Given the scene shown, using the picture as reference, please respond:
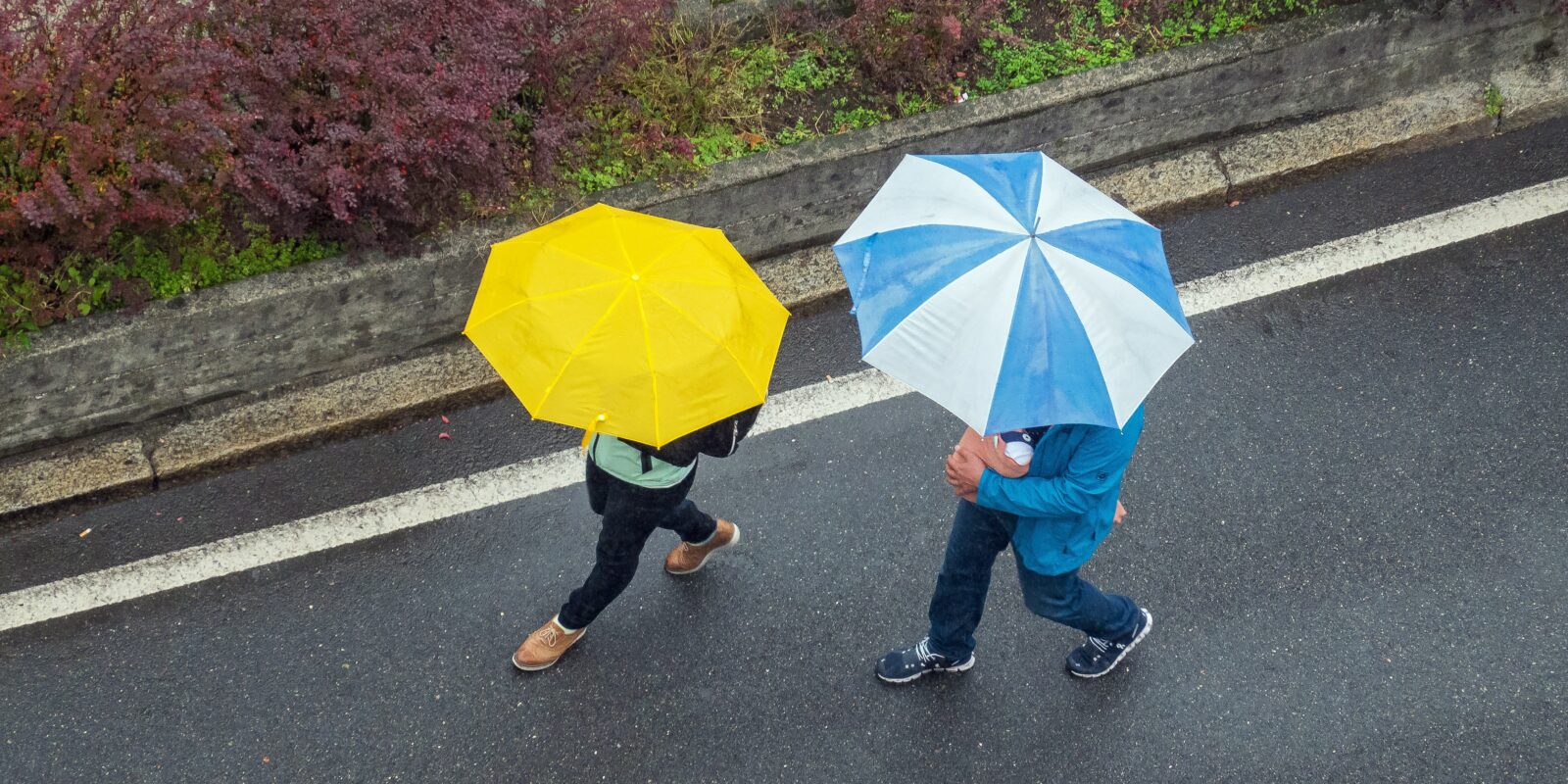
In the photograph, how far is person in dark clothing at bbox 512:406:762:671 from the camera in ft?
11.3

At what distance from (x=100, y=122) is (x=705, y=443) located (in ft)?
9.09

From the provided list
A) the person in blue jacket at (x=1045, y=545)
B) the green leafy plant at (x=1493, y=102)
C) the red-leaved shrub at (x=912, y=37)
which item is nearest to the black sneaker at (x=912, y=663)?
the person in blue jacket at (x=1045, y=545)

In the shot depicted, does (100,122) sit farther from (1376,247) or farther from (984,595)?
(1376,247)

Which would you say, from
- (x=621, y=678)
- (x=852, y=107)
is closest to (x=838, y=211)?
(x=852, y=107)

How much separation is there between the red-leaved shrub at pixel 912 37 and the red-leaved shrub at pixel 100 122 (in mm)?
2756

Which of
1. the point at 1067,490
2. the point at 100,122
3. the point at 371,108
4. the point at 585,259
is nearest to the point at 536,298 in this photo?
the point at 585,259

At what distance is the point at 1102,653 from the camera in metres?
4.02

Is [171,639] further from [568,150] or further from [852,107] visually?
[852,107]

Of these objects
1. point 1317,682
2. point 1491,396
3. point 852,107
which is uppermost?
point 852,107

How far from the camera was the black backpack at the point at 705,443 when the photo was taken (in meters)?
3.35

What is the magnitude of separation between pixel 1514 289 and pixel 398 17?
486cm

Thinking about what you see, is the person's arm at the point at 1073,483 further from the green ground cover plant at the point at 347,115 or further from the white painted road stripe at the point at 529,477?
the green ground cover plant at the point at 347,115

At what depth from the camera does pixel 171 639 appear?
4156 mm

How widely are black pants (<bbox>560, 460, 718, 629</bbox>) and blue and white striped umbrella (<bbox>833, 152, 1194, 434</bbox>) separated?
948 mm
